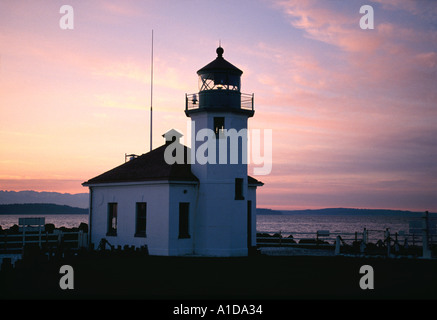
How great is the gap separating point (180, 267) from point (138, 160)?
9.79 metres

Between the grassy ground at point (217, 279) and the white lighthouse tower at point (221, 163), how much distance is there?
1.81 metres

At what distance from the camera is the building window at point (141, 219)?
83.8ft

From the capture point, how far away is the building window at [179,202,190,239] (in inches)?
982

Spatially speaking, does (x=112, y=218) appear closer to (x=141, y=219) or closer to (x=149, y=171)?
(x=141, y=219)

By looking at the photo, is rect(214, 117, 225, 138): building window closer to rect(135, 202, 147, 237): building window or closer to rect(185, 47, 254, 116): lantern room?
rect(185, 47, 254, 116): lantern room

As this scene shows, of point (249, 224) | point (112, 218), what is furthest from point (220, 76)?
point (112, 218)

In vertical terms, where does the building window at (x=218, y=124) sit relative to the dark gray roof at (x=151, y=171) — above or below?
above

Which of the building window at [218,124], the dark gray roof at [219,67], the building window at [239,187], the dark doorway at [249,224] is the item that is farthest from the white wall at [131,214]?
the dark gray roof at [219,67]

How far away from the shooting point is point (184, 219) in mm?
25078

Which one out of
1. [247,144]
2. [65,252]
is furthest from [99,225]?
[247,144]

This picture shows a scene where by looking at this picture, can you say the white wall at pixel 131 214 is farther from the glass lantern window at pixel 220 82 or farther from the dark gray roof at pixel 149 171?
the glass lantern window at pixel 220 82
